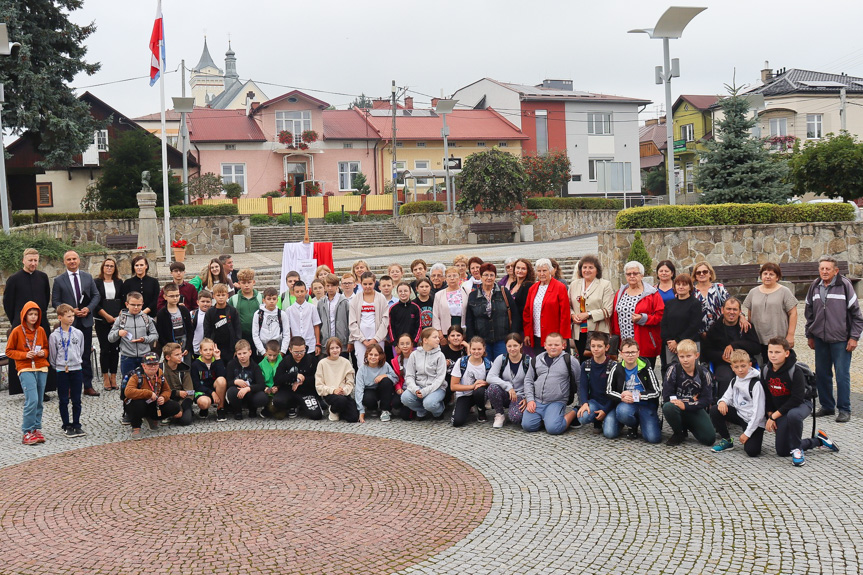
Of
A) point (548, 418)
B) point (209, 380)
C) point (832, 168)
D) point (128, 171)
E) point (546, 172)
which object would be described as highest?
point (546, 172)

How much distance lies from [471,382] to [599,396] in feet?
4.97

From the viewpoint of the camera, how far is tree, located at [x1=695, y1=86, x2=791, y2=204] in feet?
66.8

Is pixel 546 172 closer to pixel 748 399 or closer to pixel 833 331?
pixel 833 331

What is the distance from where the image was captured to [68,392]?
909 cm

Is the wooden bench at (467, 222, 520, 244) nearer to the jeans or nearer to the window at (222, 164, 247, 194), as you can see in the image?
the window at (222, 164, 247, 194)

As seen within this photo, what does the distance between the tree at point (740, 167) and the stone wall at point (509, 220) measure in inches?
377

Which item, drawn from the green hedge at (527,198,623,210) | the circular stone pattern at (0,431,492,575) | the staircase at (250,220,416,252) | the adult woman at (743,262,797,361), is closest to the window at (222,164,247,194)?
the staircase at (250,220,416,252)

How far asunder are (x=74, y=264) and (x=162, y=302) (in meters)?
1.24

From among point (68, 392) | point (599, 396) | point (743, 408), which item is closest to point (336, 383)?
point (68, 392)

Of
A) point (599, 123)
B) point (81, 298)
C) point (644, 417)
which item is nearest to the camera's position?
point (644, 417)

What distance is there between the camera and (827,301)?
354 inches

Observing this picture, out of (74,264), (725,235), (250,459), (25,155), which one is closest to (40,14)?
(25,155)

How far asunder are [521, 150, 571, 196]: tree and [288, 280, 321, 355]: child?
3224 centimetres

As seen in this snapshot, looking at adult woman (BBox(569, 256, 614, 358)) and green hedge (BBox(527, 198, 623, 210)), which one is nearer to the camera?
adult woman (BBox(569, 256, 614, 358))
